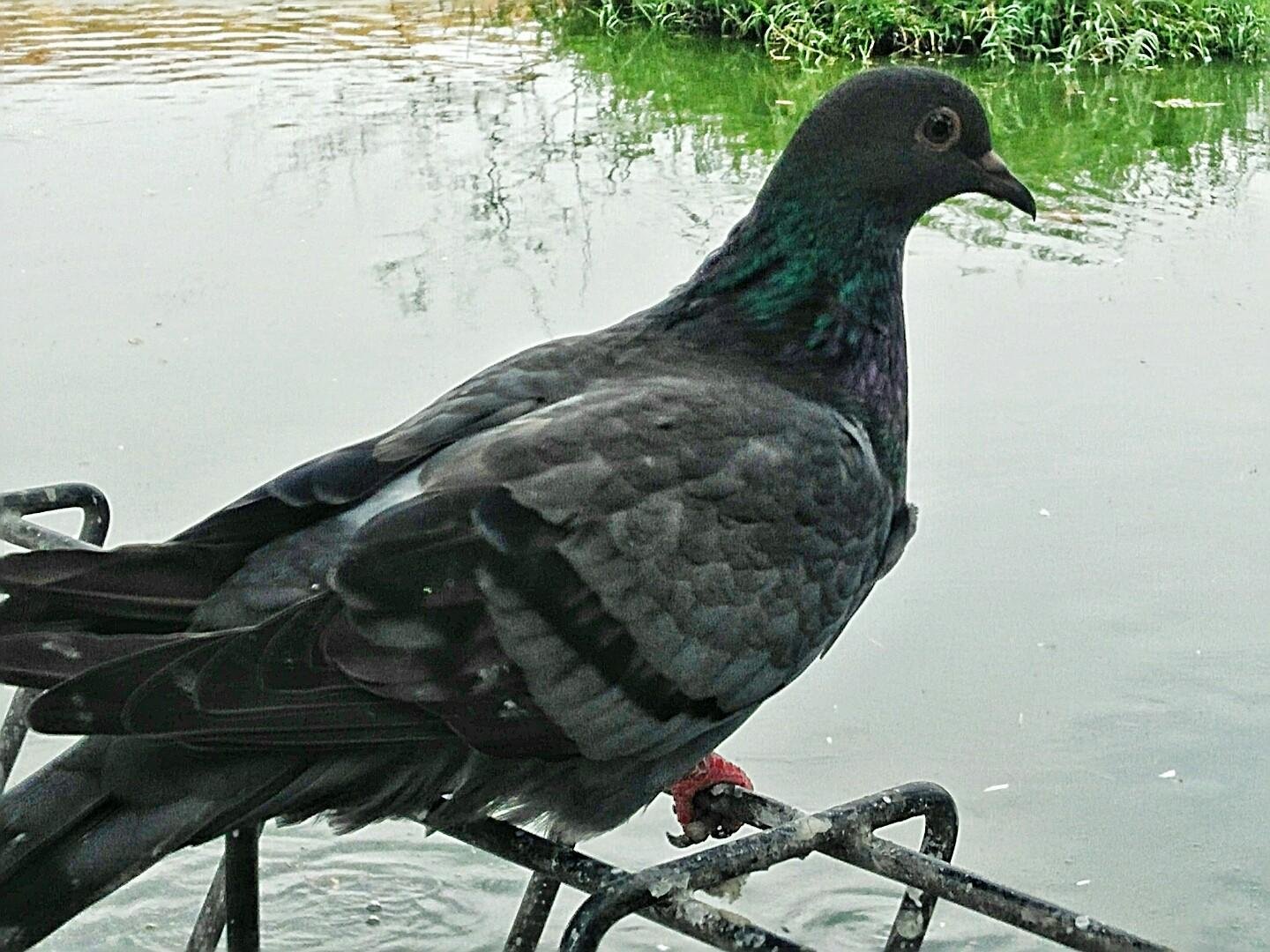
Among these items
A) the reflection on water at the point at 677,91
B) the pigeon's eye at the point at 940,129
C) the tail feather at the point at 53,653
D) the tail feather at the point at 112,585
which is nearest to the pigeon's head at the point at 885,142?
the pigeon's eye at the point at 940,129

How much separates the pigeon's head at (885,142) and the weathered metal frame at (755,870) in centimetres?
91

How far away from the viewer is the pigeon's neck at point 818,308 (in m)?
2.55

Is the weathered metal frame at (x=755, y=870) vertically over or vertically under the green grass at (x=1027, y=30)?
under

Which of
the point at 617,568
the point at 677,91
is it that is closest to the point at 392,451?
the point at 617,568

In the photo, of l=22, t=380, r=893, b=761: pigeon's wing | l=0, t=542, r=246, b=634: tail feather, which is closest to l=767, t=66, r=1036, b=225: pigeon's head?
l=22, t=380, r=893, b=761: pigeon's wing

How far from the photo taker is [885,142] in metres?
2.65

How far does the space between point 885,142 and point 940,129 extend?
0.32 feet

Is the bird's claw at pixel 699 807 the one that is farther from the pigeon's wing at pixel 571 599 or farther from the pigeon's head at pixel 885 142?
the pigeon's head at pixel 885 142

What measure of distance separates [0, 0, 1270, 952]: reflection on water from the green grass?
0.70ft

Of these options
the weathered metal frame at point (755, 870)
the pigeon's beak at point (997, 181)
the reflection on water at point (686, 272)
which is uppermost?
the pigeon's beak at point (997, 181)

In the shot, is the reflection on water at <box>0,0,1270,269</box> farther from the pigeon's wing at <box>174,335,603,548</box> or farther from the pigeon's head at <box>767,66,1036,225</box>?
the pigeon's wing at <box>174,335,603,548</box>

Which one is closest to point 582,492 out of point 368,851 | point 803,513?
point 803,513

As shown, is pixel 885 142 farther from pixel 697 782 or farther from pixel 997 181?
pixel 697 782

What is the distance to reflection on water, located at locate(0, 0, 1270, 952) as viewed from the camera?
10.6 feet
